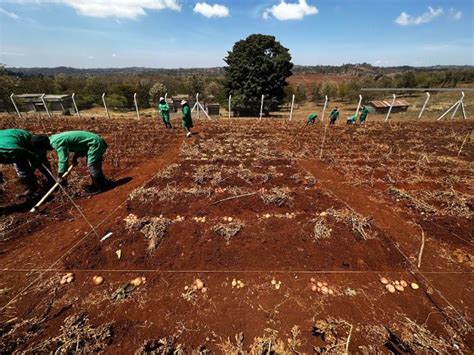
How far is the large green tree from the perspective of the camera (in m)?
22.5

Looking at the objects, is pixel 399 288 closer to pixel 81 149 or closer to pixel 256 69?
pixel 81 149

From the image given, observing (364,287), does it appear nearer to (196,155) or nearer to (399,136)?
(196,155)

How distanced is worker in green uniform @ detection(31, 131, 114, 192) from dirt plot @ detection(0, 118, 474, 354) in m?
0.40

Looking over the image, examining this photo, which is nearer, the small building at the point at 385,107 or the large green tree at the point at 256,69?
the large green tree at the point at 256,69

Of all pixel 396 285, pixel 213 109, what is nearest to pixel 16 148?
pixel 396 285

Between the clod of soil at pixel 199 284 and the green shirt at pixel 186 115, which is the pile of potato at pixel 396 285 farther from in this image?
the green shirt at pixel 186 115

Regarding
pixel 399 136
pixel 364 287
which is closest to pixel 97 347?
pixel 364 287

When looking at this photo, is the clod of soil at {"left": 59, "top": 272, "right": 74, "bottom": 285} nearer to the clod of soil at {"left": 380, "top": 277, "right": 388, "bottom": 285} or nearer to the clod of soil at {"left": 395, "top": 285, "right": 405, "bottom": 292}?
the clod of soil at {"left": 380, "top": 277, "right": 388, "bottom": 285}

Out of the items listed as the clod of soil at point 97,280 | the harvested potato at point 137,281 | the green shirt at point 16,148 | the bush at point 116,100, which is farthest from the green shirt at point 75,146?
the bush at point 116,100

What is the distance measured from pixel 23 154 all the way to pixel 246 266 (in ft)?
15.1

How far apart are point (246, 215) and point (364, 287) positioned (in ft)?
6.69

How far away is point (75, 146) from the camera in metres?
4.54

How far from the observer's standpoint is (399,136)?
10.1 meters

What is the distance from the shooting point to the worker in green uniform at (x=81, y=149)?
425 centimetres
